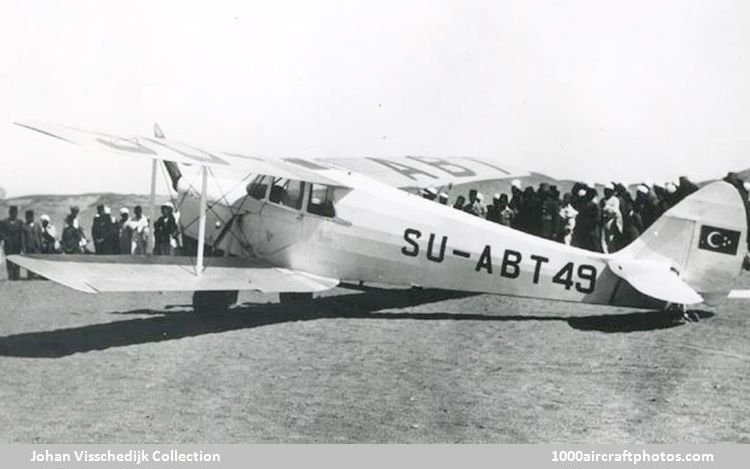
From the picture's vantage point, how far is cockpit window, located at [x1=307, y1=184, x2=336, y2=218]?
10.1m

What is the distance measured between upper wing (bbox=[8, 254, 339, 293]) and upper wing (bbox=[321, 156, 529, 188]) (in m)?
3.04

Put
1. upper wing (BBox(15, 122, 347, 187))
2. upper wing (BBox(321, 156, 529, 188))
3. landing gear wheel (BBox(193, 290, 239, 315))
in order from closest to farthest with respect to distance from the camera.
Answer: upper wing (BBox(15, 122, 347, 187))
landing gear wheel (BBox(193, 290, 239, 315))
upper wing (BBox(321, 156, 529, 188))

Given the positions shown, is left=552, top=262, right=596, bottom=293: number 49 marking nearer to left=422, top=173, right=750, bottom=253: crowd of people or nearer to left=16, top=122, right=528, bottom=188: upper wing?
left=16, top=122, right=528, bottom=188: upper wing

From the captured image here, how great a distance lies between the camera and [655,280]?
849 centimetres

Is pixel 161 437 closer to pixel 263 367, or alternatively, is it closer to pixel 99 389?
pixel 99 389

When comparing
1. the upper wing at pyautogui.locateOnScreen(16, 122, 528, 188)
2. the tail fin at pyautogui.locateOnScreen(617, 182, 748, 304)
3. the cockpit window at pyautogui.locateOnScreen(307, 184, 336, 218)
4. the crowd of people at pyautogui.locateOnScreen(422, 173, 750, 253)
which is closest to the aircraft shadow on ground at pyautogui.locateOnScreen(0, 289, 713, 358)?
the tail fin at pyautogui.locateOnScreen(617, 182, 748, 304)

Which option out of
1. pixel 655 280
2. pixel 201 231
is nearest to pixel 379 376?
pixel 201 231

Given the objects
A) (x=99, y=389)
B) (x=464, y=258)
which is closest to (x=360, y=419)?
(x=99, y=389)

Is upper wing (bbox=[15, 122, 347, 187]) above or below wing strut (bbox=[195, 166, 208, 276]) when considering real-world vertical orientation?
above

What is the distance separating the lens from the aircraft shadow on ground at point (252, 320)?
8.54m

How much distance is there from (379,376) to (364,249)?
118 inches

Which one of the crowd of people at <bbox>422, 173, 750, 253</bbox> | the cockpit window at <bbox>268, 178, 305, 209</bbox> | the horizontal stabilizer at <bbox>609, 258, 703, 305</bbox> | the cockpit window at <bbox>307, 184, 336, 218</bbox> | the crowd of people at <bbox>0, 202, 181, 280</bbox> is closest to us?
the horizontal stabilizer at <bbox>609, 258, 703, 305</bbox>

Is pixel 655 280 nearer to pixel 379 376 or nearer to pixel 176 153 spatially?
pixel 379 376

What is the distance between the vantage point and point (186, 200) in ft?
37.6
